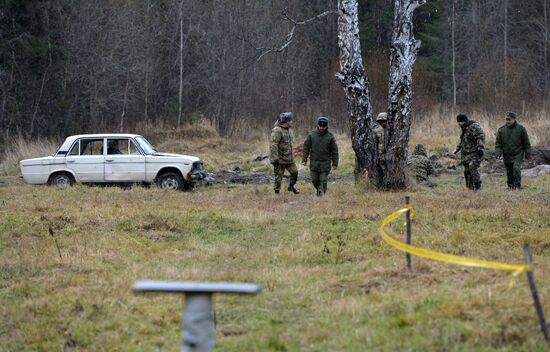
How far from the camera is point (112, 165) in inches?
788

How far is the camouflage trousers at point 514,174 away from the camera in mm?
17328

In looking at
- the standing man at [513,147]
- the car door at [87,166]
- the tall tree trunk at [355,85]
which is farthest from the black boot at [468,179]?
the car door at [87,166]

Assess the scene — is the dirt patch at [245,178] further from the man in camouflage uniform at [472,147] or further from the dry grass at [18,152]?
the dry grass at [18,152]

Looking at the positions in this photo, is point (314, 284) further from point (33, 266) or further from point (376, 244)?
point (33, 266)

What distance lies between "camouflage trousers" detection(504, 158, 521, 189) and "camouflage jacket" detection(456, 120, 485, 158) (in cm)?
108

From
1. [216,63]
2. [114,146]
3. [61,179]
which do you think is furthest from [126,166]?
[216,63]

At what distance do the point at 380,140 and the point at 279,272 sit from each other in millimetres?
9541

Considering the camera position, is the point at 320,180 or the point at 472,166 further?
the point at 472,166

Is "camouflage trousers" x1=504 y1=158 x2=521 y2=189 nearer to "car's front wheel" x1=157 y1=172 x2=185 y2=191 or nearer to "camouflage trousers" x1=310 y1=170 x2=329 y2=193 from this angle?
"camouflage trousers" x1=310 y1=170 x2=329 y2=193

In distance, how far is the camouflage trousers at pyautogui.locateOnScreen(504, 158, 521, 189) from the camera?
1733cm

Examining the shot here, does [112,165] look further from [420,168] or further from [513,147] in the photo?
[513,147]

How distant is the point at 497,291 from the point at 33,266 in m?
5.39

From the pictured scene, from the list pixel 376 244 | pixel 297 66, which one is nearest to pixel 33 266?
pixel 376 244

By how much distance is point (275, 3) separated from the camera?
43.9m
